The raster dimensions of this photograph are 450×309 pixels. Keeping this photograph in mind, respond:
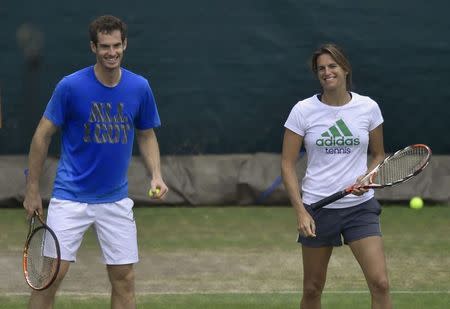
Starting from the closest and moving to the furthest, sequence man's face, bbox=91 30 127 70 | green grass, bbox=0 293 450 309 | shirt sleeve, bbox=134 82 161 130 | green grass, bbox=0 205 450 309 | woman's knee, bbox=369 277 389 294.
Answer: man's face, bbox=91 30 127 70
woman's knee, bbox=369 277 389 294
shirt sleeve, bbox=134 82 161 130
green grass, bbox=0 293 450 309
green grass, bbox=0 205 450 309

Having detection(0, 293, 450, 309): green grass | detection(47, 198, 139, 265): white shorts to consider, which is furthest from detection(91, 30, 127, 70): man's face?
detection(0, 293, 450, 309): green grass

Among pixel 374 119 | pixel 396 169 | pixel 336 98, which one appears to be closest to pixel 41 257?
pixel 336 98

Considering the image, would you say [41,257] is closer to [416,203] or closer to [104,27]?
[104,27]

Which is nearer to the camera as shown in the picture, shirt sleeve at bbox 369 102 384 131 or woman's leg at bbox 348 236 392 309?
woman's leg at bbox 348 236 392 309

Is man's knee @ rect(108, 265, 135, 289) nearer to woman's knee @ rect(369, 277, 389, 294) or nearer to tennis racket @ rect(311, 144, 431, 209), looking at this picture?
tennis racket @ rect(311, 144, 431, 209)

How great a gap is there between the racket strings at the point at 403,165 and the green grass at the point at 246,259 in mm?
1243

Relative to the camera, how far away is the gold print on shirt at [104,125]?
6.31 meters

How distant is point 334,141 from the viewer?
657cm

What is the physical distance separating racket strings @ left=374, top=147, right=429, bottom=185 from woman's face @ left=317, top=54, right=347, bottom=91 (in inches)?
21.2

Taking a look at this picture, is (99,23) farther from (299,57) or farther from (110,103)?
(299,57)

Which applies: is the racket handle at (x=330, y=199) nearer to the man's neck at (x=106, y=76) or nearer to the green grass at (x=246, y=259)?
the man's neck at (x=106, y=76)

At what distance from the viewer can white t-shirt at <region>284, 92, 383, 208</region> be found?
21.6ft

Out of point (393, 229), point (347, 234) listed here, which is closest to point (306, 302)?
point (347, 234)

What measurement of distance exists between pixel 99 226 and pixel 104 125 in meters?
0.53
